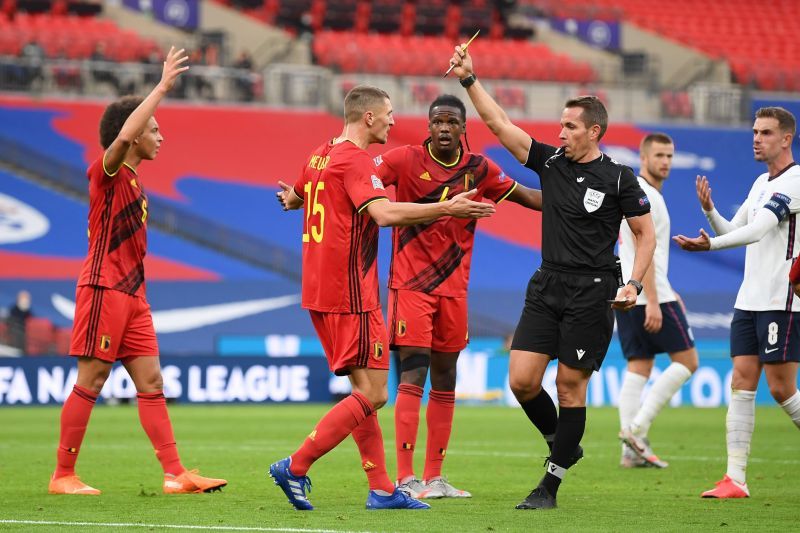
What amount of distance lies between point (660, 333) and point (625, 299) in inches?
150

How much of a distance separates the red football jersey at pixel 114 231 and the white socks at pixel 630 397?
4.57m

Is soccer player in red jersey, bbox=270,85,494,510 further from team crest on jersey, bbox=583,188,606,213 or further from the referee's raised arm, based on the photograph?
team crest on jersey, bbox=583,188,606,213

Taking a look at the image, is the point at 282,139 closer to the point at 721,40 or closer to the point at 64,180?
the point at 64,180

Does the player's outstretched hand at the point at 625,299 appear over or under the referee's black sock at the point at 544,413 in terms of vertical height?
over

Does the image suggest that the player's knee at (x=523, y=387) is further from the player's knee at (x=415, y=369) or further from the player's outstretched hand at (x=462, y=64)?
the player's outstretched hand at (x=462, y=64)

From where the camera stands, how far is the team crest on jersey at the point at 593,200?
750 centimetres

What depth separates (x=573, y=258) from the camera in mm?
7523

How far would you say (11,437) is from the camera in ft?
44.5

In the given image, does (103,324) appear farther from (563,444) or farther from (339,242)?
(563,444)

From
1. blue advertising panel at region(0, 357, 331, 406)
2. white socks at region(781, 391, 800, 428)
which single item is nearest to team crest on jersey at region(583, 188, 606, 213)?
white socks at region(781, 391, 800, 428)

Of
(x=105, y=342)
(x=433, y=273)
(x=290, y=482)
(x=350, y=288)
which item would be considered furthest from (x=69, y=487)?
(x=433, y=273)

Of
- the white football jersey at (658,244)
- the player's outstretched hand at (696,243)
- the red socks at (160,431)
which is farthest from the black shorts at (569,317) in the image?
the white football jersey at (658,244)

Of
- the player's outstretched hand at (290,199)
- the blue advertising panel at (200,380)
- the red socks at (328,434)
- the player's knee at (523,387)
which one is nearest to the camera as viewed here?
the red socks at (328,434)

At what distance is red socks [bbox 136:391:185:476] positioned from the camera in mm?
8211
